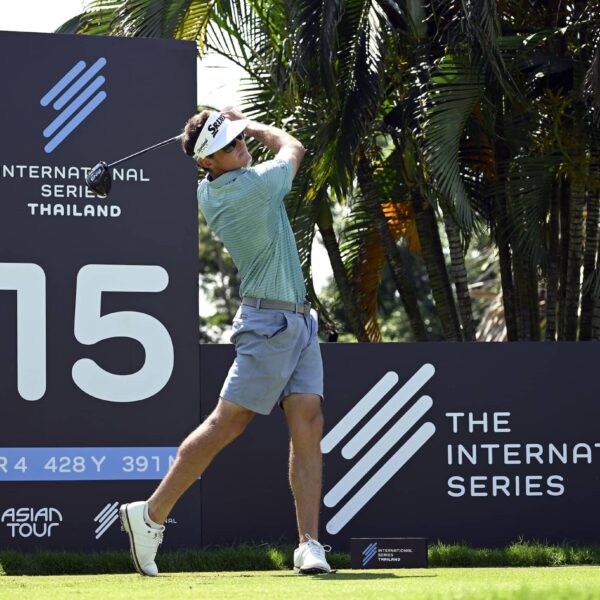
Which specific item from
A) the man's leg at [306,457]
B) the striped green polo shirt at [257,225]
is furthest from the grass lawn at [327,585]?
the striped green polo shirt at [257,225]

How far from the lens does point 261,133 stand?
5.55 meters

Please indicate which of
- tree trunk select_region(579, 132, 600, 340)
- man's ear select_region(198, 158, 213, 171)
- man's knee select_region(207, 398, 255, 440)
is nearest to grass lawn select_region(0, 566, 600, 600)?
man's knee select_region(207, 398, 255, 440)

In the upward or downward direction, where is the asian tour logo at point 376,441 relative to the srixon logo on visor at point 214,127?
downward

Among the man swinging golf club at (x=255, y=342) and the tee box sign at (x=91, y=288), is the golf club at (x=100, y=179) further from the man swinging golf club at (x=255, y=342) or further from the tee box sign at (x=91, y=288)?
the man swinging golf club at (x=255, y=342)

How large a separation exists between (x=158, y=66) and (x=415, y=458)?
7.90 ft

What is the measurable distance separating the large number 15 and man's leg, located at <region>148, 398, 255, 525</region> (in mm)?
1341

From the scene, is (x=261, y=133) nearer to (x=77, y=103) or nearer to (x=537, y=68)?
(x=77, y=103)

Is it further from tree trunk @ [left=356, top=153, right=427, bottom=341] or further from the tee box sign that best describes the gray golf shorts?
tree trunk @ [left=356, top=153, right=427, bottom=341]

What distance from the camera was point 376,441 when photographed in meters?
6.69

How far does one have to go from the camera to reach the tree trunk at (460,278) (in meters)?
10.3

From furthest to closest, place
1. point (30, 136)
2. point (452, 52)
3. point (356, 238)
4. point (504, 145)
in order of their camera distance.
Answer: point (356, 238), point (504, 145), point (452, 52), point (30, 136)

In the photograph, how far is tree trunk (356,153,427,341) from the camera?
11.4 meters

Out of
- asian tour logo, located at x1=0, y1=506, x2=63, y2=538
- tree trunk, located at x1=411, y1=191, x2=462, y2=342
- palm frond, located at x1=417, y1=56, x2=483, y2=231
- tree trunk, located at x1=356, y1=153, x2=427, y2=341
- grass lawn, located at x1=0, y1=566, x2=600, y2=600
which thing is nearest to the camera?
grass lawn, located at x1=0, y1=566, x2=600, y2=600

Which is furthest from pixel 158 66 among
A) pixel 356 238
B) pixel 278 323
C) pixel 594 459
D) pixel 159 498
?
pixel 356 238
